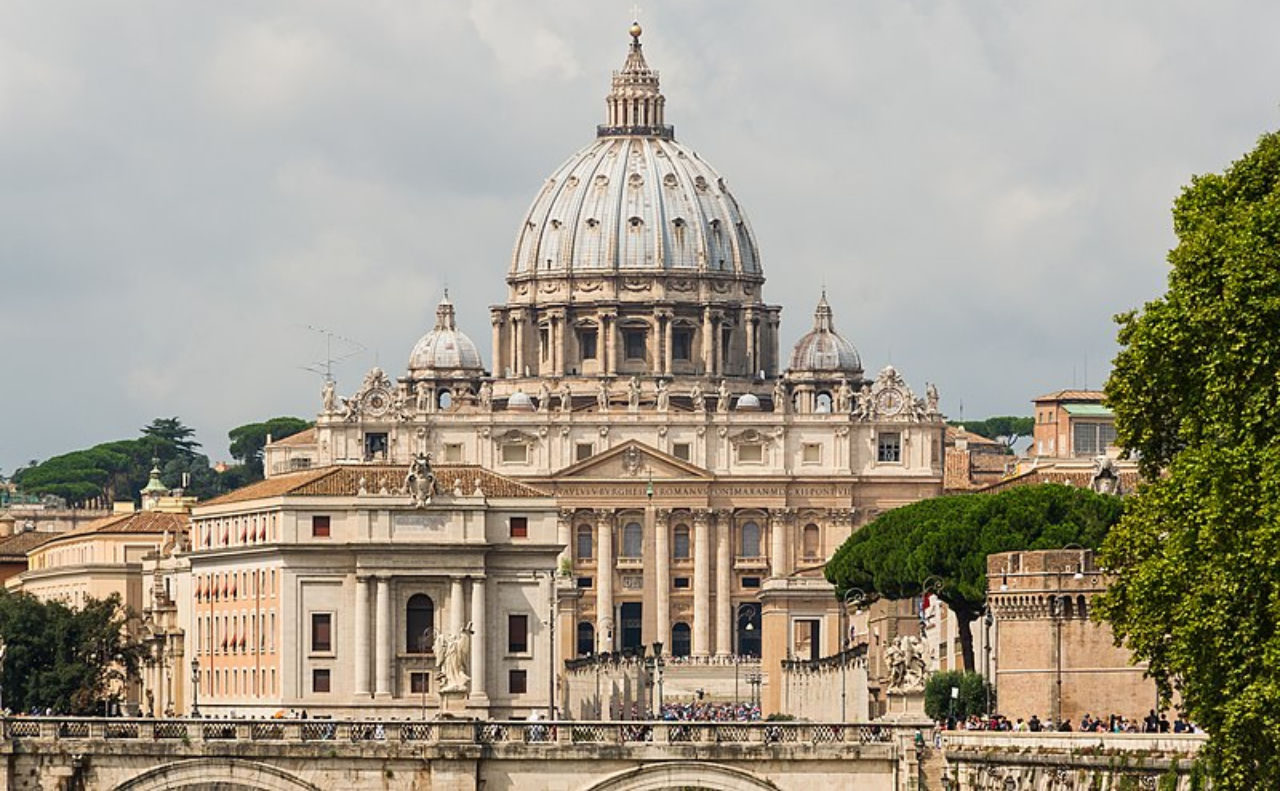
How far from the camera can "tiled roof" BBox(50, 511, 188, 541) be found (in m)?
167

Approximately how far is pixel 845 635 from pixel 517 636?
25.0 metres

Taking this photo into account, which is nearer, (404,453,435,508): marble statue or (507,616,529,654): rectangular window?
(507,616,529,654): rectangular window

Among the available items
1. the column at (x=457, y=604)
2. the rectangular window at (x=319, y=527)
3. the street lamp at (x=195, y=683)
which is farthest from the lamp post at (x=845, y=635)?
the street lamp at (x=195, y=683)

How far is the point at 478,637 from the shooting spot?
12412 cm

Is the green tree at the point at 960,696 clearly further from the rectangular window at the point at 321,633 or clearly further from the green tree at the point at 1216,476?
the green tree at the point at 1216,476

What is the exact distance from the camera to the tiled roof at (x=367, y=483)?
128m

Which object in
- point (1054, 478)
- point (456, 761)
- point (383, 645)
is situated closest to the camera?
point (456, 761)

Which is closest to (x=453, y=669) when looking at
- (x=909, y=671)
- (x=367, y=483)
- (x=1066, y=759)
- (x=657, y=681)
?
(x=909, y=671)

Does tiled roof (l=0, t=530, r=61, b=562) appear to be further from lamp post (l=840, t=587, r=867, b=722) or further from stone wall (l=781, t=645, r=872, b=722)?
stone wall (l=781, t=645, r=872, b=722)

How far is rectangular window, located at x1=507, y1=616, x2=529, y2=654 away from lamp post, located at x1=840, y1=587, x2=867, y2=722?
26.4 feet

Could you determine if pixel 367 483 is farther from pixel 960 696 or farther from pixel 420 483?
pixel 960 696

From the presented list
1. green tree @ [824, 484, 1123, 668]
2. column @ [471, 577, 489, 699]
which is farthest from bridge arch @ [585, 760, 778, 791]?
column @ [471, 577, 489, 699]

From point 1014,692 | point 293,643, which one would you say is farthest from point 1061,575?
point 293,643

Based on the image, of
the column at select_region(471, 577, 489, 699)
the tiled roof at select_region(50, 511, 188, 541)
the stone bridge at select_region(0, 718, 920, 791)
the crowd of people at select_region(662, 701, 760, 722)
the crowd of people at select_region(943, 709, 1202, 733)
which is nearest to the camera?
the stone bridge at select_region(0, 718, 920, 791)
